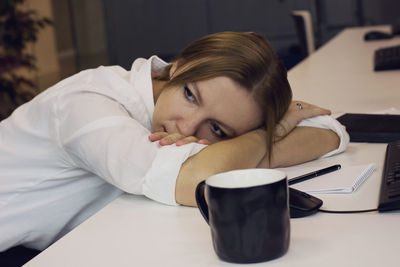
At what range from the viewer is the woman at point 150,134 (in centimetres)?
103

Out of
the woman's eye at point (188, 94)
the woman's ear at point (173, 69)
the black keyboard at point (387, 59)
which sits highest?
the woman's ear at point (173, 69)

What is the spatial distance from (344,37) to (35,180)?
9.23 ft

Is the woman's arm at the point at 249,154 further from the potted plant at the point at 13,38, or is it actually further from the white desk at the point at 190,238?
the potted plant at the point at 13,38

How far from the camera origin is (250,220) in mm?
712

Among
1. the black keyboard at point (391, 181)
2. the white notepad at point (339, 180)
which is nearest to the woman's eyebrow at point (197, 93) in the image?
the white notepad at point (339, 180)

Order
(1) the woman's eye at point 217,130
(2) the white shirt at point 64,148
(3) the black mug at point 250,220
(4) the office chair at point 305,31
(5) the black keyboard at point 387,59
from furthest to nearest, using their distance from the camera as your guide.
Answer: (4) the office chair at point 305,31, (5) the black keyboard at point 387,59, (1) the woman's eye at point 217,130, (2) the white shirt at point 64,148, (3) the black mug at point 250,220

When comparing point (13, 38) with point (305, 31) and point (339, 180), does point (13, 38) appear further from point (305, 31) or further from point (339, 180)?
point (339, 180)

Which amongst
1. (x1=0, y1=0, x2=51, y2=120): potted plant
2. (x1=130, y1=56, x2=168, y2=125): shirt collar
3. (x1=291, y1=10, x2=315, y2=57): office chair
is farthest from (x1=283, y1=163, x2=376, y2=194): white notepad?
(x1=0, y1=0, x2=51, y2=120): potted plant

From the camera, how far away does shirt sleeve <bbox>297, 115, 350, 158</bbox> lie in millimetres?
1272

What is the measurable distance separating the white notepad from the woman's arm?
7 centimetres

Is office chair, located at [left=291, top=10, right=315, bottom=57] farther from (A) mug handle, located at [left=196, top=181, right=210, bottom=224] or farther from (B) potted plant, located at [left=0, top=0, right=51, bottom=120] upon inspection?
(A) mug handle, located at [left=196, top=181, right=210, bottom=224]

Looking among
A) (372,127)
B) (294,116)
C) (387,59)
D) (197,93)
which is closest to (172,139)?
(197,93)

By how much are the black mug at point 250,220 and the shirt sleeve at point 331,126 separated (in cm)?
55

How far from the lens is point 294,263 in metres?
0.73
